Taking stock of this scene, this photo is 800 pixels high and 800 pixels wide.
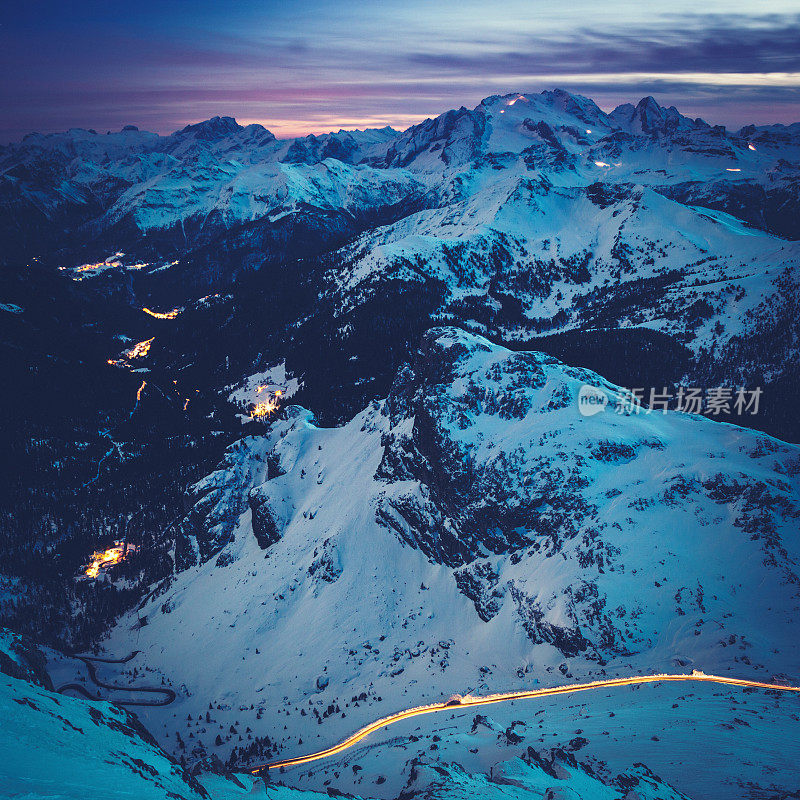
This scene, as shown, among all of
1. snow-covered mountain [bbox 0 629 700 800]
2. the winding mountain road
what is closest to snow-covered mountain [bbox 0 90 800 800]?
snow-covered mountain [bbox 0 629 700 800]

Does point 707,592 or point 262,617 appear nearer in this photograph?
point 707,592

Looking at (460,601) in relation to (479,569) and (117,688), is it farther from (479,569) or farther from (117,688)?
(117,688)

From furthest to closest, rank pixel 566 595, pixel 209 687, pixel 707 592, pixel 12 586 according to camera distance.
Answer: pixel 12 586, pixel 209 687, pixel 566 595, pixel 707 592

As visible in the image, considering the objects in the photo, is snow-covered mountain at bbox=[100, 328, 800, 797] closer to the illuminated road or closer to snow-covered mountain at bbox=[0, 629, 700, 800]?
the illuminated road

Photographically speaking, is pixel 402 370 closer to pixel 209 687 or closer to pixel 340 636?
pixel 340 636

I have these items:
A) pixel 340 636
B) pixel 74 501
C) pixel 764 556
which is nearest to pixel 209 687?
pixel 340 636

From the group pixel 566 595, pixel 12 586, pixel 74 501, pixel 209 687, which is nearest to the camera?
pixel 566 595

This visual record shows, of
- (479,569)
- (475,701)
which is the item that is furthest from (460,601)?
(475,701)

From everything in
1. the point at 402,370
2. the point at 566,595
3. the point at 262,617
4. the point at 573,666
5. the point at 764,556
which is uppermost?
the point at 402,370
